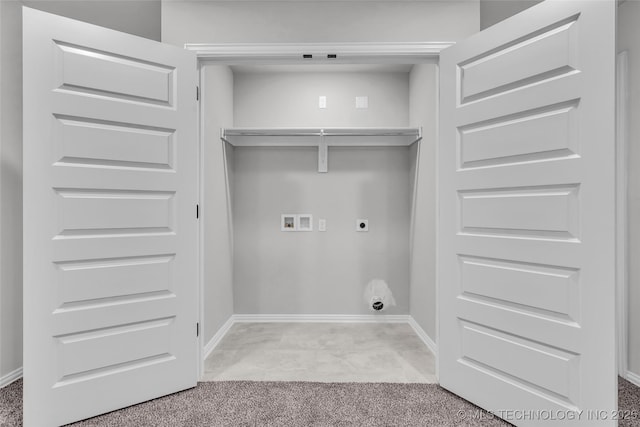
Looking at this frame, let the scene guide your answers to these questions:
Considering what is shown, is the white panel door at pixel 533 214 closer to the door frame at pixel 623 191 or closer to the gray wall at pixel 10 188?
the door frame at pixel 623 191

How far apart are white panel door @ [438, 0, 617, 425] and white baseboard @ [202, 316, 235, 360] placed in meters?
1.72

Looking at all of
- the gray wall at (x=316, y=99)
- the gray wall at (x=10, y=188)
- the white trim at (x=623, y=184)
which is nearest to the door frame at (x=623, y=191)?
the white trim at (x=623, y=184)

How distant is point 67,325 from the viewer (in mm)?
1765

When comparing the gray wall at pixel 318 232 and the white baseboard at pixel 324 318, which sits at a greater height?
the gray wall at pixel 318 232

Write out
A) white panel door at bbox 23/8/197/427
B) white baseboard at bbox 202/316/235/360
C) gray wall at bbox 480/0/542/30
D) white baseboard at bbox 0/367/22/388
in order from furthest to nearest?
1. white baseboard at bbox 202/316/235/360
2. gray wall at bbox 480/0/542/30
3. white baseboard at bbox 0/367/22/388
4. white panel door at bbox 23/8/197/427

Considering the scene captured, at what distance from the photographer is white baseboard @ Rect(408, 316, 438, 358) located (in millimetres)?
2758

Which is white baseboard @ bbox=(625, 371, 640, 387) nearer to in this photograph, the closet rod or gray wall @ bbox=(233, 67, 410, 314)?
gray wall @ bbox=(233, 67, 410, 314)

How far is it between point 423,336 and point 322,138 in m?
2.01

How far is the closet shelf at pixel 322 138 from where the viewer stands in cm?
321

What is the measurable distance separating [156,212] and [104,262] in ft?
1.18

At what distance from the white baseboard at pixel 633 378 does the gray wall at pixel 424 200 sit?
1.18 meters

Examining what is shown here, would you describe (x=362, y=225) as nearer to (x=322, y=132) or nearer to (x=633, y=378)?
(x=322, y=132)

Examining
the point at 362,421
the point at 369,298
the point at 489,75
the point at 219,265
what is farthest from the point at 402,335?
the point at 489,75

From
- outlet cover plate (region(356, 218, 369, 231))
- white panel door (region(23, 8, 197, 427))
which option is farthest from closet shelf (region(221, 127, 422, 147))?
white panel door (region(23, 8, 197, 427))
